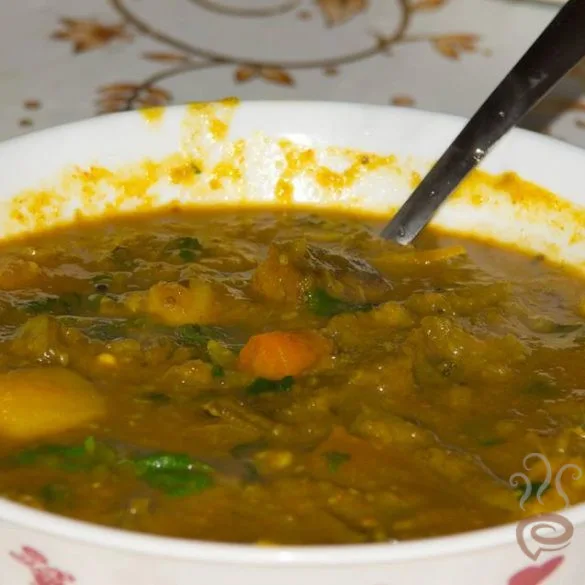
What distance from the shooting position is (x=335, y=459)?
1934mm

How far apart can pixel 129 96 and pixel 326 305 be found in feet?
4.82

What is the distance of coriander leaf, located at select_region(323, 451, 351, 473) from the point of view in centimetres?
192

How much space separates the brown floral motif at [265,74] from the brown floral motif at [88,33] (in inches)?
20.2

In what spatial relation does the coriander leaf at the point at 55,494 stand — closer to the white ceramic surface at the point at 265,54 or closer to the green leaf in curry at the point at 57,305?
the green leaf in curry at the point at 57,305

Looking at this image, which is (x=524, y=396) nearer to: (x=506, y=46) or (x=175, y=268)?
(x=175, y=268)

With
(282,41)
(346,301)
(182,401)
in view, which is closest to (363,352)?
(346,301)

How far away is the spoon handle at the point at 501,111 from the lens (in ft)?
8.58

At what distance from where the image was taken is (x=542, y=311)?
8.18 feet

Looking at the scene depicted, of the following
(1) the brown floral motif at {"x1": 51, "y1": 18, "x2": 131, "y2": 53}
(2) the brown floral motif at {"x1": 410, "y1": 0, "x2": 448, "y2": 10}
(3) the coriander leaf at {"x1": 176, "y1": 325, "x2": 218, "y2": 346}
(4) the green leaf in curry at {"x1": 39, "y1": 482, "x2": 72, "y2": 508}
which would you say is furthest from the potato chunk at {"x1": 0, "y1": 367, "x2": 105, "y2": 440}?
(2) the brown floral motif at {"x1": 410, "y1": 0, "x2": 448, "y2": 10}

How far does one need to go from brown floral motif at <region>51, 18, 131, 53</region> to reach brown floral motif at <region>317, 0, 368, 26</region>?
0.78m

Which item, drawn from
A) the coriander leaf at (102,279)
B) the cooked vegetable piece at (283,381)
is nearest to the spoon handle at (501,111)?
the cooked vegetable piece at (283,381)

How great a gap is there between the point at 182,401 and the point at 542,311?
905 millimetres
